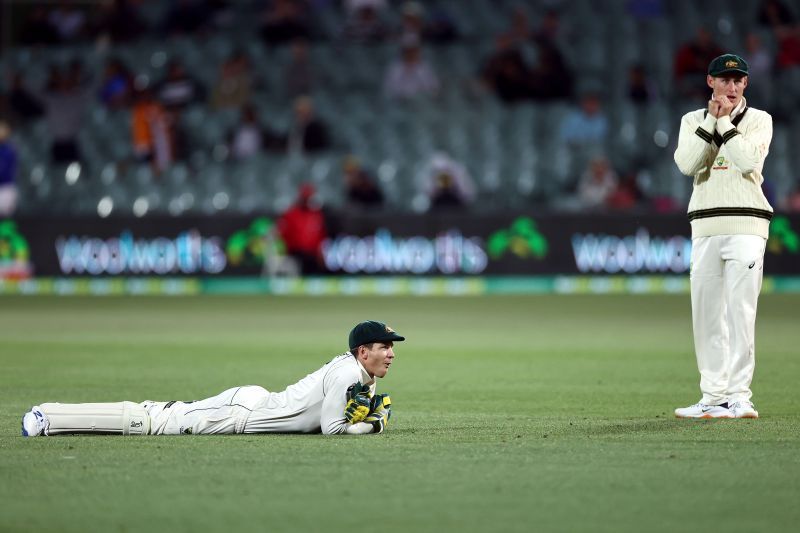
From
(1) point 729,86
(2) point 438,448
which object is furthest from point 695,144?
(2) point 438,448

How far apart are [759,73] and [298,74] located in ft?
25.0

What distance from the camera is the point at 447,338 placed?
560 inches

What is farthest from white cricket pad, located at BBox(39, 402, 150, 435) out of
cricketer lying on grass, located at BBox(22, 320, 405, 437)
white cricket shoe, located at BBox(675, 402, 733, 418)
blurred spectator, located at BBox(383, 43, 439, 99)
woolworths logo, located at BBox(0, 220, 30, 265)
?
blurred spectator, located at BBox(383, 43, 439, 99)

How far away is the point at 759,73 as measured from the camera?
2227 cm

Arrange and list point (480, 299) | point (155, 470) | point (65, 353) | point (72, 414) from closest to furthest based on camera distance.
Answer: point (155, 470) < point (72, 414) < point (65, 353) < point (480, 299)

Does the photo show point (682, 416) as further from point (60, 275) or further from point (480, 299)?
point (60, 275)

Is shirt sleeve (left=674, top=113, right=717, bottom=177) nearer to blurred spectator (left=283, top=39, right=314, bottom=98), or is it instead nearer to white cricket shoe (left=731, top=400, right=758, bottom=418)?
white cricket shoe (left=731, top=400, right=758, bottom=418)

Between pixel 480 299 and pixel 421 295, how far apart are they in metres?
1.11

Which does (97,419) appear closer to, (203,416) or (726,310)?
(203,416)

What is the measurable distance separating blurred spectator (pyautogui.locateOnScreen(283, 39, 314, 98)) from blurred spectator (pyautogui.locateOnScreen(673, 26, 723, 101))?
6181 millimetres

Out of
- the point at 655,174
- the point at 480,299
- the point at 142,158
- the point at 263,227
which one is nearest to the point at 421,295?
the point at 480,299

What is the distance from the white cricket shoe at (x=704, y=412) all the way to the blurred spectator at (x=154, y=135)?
643 inches

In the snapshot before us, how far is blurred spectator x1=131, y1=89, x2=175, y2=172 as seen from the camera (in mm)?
23391

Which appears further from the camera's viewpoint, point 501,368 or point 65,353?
point 65,353
